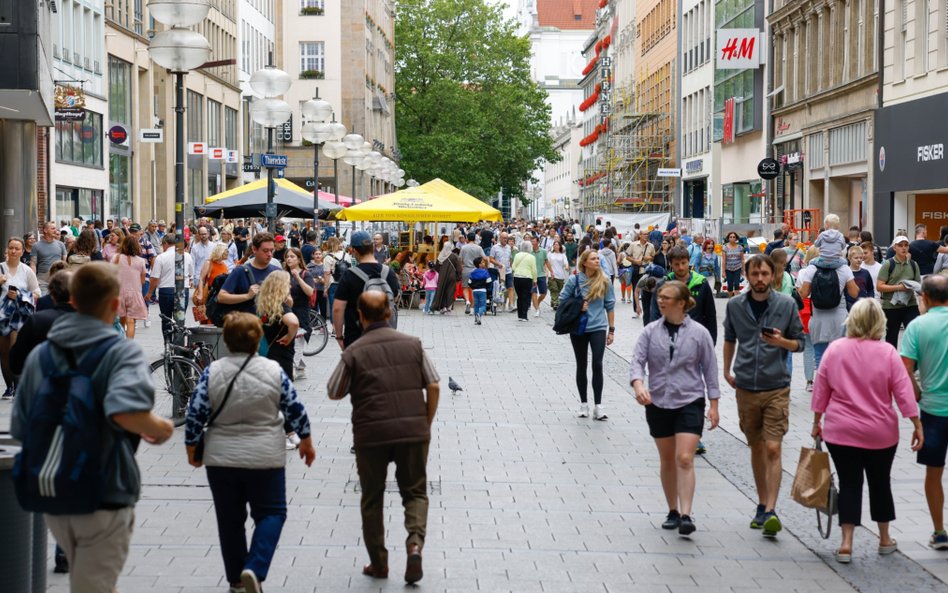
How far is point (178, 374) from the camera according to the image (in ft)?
42.8

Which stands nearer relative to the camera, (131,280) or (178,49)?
(178,49)

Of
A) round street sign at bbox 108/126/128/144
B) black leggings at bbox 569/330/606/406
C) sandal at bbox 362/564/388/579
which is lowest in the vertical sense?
sandal at bbox 362/564/388/579

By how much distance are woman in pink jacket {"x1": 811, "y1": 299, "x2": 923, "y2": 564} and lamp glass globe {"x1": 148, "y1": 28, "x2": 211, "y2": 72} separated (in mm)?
8389

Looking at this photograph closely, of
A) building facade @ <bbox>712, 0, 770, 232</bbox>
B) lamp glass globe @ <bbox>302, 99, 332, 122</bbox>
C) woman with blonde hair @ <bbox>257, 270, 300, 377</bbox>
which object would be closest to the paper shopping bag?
woman with blonde hair @ <bbox>257, 270, 300, 377</bbox>

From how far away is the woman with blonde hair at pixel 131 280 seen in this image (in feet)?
58.6

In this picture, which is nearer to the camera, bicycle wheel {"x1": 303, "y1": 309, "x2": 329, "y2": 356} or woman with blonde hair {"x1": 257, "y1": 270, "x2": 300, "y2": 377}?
woman with blonde hair {"x1": 257, "y1": 270, "x2": 300, "y2": 377}

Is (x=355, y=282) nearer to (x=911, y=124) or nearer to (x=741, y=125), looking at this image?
(x=911, y=124)

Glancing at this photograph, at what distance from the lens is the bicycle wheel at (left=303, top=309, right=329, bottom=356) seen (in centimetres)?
2075

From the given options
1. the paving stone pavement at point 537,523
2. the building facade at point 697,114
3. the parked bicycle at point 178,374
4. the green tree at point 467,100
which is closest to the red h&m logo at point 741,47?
the building facade at point 697,114

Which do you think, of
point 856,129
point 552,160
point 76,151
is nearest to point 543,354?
point 856,129

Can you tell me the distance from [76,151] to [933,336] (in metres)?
35.1

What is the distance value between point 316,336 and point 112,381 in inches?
657

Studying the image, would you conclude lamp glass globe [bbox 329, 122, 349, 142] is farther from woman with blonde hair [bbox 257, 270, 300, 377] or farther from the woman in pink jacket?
the woman in pink jacket

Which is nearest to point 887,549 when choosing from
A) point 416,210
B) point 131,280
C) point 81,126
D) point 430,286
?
point 131,280
